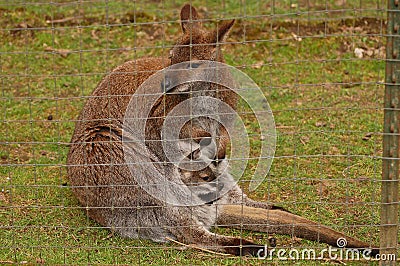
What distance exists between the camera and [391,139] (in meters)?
4.29

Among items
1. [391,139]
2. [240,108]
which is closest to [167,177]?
[391,139]

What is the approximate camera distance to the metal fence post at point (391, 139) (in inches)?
163

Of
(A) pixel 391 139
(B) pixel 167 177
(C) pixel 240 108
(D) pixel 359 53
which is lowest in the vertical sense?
(B) pixel 167 177

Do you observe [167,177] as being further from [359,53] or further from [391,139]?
[359,53]

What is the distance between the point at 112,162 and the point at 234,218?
1.08 meters

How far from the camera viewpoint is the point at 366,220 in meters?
5.30

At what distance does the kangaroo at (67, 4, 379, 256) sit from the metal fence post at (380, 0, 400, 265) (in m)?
0.33

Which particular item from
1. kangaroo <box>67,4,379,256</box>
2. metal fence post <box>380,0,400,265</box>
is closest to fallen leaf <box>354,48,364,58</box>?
kangaroo <box>67,4,379,256</box>

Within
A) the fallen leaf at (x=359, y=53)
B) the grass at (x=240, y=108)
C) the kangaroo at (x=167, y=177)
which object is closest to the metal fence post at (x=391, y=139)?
the grass at (x=240, y=108)

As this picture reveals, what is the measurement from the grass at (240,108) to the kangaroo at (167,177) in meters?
0.12

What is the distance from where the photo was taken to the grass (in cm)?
489

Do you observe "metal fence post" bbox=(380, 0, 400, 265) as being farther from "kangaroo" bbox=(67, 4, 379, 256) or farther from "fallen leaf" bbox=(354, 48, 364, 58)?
"fallen leaf" bbox=(354, 48, 364, 58)

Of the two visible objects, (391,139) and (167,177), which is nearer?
(391,139)

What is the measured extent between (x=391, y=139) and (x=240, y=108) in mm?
3097
